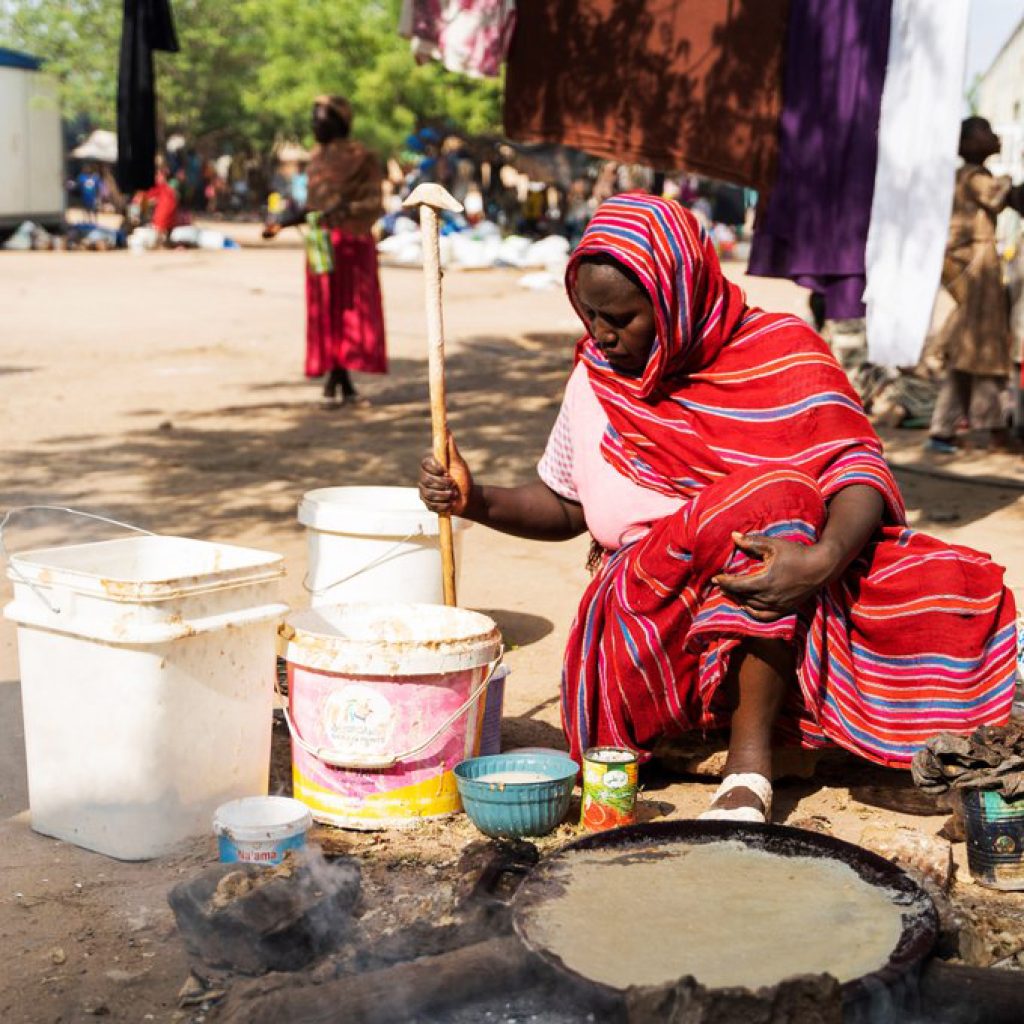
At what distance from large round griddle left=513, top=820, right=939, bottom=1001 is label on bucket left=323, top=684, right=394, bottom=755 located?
1.79ft

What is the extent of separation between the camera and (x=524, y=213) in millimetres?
28047

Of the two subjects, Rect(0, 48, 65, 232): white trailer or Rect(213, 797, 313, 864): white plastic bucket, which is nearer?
Rect(213, 797, 313, 864): white plastic bucket

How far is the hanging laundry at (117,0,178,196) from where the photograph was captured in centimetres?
614

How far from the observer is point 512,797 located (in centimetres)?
295

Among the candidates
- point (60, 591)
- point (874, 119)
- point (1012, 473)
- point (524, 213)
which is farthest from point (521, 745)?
point (524, 213)

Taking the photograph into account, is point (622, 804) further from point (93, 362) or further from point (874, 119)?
point (93, 362)

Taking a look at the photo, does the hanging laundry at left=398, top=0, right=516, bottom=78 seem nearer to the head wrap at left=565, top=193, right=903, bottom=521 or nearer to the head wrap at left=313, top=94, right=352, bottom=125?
the head wrap at left=313, top=94, right=352, bottom=125

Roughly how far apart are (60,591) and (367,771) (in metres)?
0.71

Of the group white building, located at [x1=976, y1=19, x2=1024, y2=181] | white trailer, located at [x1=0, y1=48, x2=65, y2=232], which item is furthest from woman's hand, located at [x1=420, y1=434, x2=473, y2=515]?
white trailer, located at [x1=0, y1=48, x2=65, y2=232]

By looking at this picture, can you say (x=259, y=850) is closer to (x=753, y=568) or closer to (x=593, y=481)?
(x=753, y=568)

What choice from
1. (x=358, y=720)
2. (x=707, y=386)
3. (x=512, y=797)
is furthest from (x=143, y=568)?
(x=707, y=386)

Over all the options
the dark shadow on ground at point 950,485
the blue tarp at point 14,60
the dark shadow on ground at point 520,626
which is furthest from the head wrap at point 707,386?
the blue tarp at point 14,60

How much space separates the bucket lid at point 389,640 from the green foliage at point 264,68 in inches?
952

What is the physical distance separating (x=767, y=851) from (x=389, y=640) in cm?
85
